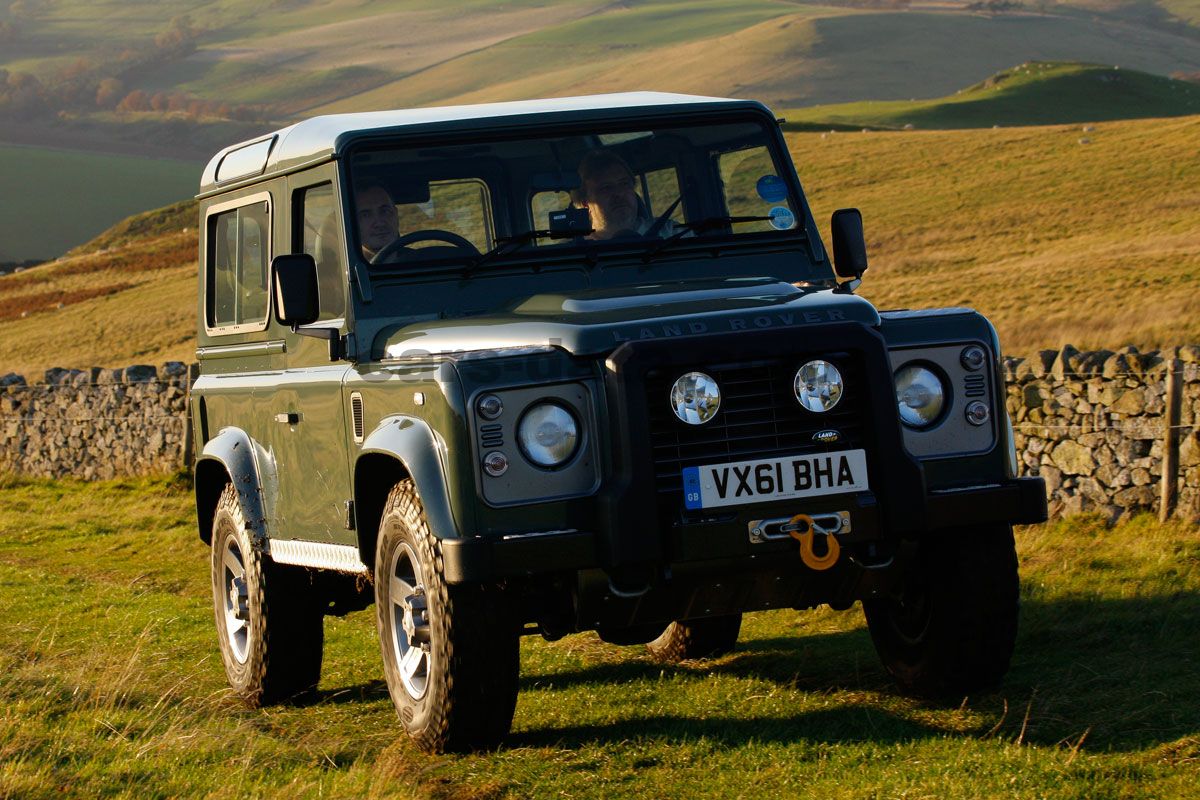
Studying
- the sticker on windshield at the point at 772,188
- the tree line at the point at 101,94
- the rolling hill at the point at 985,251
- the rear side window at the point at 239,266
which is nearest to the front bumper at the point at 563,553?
the sticker on windshield at the point at 772,188

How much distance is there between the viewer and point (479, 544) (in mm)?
5195

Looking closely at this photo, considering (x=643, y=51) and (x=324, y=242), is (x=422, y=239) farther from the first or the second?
(x=643, y=51)

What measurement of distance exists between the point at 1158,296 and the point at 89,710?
70.5ft

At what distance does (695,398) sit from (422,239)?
1767 millimetres

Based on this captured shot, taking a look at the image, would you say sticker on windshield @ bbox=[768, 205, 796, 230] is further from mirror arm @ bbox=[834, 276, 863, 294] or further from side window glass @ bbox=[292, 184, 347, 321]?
side window glass @ bbox=[292, 184, 347, 321]

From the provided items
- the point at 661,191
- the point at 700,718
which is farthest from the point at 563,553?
the point at 661,191

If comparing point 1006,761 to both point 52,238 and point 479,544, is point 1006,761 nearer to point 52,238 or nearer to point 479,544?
point 479,544

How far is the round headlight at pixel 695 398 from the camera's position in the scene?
5.32m

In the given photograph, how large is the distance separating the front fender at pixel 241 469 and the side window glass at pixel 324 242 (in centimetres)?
106

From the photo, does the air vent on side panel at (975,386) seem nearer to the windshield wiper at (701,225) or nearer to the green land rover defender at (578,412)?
the green land rover defender at (578,412)

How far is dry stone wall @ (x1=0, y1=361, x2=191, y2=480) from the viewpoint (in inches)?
777

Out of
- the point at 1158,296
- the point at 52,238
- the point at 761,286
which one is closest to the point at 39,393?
the point at 1158,296

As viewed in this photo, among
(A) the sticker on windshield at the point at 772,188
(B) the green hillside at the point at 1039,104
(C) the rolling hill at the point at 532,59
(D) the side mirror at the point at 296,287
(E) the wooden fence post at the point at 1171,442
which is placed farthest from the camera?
(C) the rolling hill at the point at 532,59

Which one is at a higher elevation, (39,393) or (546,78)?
(546,78)
